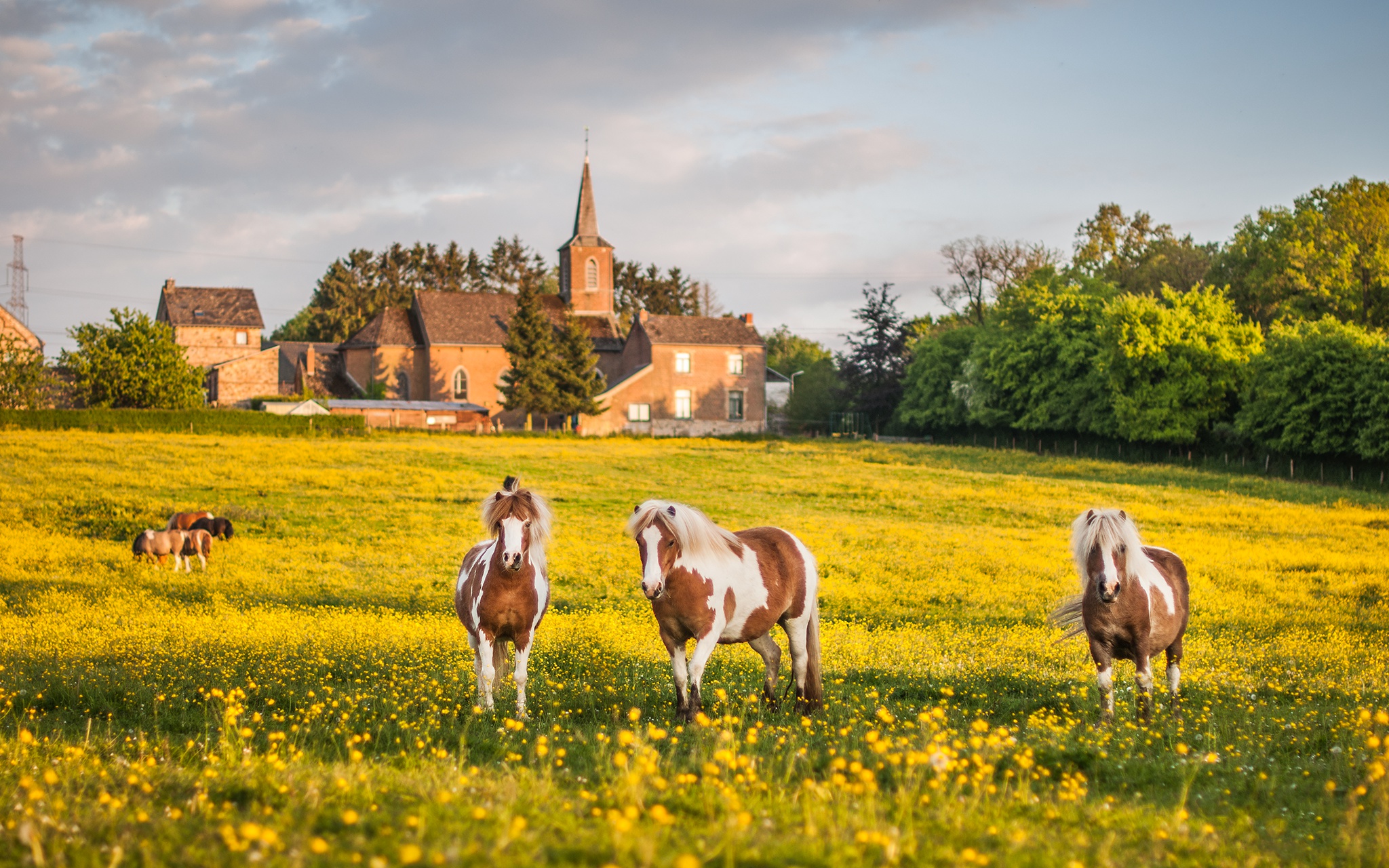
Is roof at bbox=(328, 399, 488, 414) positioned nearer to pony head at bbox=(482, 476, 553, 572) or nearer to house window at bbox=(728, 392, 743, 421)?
house window at bbox=(728, 392, 743, 421)

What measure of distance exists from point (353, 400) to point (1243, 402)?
64.5 meters

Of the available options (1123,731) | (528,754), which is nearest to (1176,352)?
(1123,731)

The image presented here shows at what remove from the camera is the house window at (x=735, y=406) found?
271 feet

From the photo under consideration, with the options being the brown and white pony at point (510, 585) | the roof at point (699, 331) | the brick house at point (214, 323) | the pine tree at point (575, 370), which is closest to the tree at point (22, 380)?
the brick house at point (214, 323)

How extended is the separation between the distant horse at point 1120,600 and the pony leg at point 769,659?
10.4ft

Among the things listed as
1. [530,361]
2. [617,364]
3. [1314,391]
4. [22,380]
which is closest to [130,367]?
[22,380]

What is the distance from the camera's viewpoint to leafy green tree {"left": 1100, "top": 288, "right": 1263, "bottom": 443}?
54812 mm

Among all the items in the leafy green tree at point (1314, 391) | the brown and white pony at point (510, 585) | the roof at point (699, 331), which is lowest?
the brown and white pony at point (510, 585)

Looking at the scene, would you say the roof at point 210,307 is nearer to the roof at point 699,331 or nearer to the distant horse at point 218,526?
the roof at point 699,331

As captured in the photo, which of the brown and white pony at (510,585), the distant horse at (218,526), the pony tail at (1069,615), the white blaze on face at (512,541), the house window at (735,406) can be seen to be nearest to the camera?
the white blaze on face at (512,541)

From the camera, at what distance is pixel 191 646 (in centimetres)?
1250

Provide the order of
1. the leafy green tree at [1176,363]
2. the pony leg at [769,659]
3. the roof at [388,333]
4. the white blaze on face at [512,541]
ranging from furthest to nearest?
the roof at [388,333] < the leafy green tree at [1176,363] < the pony leg at [769,659] < the white blaze on face at [512,541]

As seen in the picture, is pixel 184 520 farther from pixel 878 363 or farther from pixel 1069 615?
pixel 878 363

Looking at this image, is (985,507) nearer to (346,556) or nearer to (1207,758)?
(346,556)
